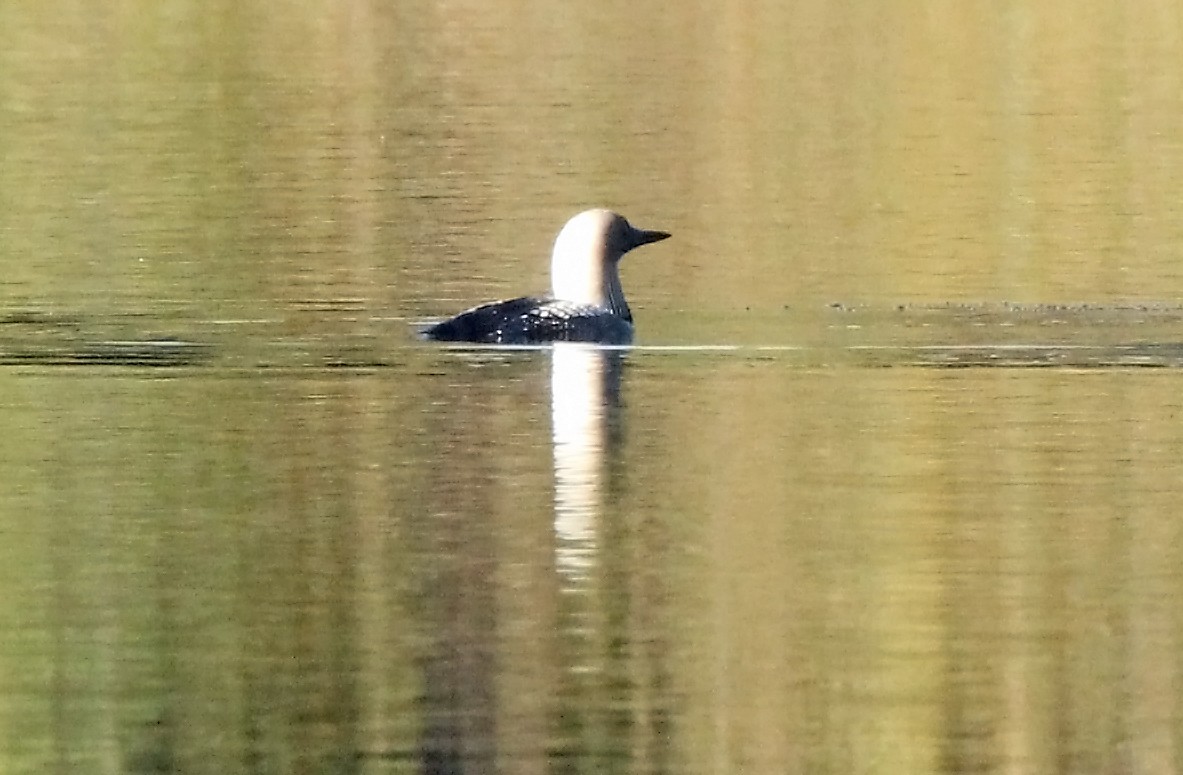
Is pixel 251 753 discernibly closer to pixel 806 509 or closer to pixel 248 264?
pixel 806 509

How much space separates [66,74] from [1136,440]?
2873 cm

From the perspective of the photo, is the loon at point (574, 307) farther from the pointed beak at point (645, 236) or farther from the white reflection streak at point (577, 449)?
→ the white reflection streak at point (577, 449)

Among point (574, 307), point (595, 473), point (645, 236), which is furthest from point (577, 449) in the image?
point (645, 236)

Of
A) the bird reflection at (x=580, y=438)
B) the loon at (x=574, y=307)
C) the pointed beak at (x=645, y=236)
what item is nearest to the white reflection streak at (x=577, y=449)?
the bird reflection at (x=580, y=438)

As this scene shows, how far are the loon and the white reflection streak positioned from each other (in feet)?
0.41

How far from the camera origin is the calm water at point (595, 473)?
930 centimetres

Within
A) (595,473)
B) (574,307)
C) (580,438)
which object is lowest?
(595,473)

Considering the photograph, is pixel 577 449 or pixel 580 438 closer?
pixel 577 449

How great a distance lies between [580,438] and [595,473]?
2.60 ft

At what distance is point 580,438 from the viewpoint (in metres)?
13.8

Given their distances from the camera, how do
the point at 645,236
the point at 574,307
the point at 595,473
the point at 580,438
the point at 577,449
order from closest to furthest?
the point at 595,473
the point at 577,449
the point at 580,438
the point at 574,307
the point at 645,236

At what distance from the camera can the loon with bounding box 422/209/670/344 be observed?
657 inches

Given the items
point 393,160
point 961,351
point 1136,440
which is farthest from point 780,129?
point 1136,440

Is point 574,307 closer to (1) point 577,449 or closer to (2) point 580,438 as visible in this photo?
(2) point 580,438
